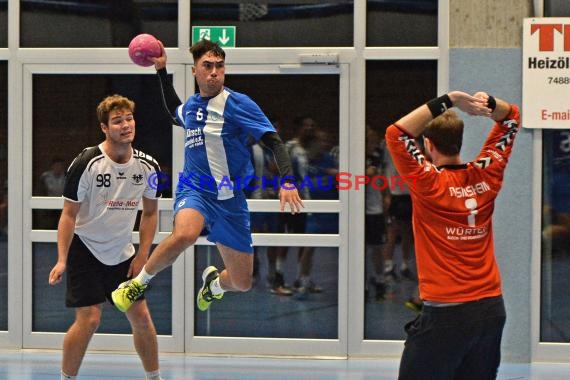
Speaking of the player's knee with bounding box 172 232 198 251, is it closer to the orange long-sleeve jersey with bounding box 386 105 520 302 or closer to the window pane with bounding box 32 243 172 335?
the orange long-sleeve jersey with bounding box 386 105 520 302

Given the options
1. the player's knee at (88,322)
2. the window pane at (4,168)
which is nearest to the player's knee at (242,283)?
the player's knee at (88,322)

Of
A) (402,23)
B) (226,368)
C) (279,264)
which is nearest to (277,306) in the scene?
(279,264)

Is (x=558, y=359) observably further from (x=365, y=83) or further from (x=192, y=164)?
(x=192, y=164)

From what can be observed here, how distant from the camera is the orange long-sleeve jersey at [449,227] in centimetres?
540

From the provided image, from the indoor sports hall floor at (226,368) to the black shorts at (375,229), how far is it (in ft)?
3.42

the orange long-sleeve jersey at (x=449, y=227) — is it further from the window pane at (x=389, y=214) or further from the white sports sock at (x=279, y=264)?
the white sports sock at (x=279, y=264)

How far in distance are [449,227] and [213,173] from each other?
9.14 ft

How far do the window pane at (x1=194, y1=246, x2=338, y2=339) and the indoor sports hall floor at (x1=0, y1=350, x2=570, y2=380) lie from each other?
0.97ft

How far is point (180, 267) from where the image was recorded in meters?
10.4

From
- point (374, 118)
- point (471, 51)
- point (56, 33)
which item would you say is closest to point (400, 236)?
point (374, 118)

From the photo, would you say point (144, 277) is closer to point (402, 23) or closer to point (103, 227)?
point (103, 227)

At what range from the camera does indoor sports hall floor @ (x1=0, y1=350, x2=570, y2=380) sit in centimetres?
943

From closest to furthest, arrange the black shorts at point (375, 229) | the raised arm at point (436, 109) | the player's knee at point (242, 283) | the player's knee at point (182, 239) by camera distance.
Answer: the raised arm at point (436, 109)
the player's knee at point (182, 239)
the player's knee at point (242, 283)
the black shorts at point (375, 229)

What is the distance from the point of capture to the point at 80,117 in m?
10.5
